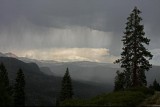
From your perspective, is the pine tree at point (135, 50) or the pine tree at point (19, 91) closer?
the pine tree at point (135, 50)

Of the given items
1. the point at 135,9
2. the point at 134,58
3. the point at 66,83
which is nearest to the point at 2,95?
the point at 134,58

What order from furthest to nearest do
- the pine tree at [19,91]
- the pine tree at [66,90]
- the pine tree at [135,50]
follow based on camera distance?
the pine tree at [66,90] < the pine tree at [19,91] < the pine tree at [135,50]

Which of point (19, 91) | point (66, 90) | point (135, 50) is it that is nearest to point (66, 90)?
point (66, 90)

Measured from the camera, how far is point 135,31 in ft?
191

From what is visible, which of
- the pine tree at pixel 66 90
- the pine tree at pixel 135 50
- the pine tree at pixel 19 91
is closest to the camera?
the pine tree at pixel 135 50

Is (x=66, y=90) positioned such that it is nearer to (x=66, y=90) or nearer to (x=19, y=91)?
(x=66, y=90)

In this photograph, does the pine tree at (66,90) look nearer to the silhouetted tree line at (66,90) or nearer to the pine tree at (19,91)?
the silhouetted tree line at (66,90)

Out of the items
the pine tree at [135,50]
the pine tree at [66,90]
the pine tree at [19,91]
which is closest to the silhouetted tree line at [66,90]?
the pine tree at [66,90]

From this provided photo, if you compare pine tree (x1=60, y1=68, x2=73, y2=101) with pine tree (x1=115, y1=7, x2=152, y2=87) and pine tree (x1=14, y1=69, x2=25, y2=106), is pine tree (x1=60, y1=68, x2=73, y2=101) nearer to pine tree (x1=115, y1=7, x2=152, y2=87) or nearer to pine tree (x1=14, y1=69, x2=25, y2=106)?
pine tree (x1=14, y1=69, x2=25, y2=106)

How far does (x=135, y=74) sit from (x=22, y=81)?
34.3 m

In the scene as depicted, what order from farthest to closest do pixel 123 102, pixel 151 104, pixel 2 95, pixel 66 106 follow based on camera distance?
pixel 2 95
pixel 151 104
pixel 123 102
pixel 66 106

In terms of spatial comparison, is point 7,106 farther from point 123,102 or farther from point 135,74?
point 135,74

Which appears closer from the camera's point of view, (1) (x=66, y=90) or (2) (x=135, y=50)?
(2) (x=135, y=50)

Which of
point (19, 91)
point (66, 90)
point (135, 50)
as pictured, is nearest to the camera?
Answer: point (135, 50)
